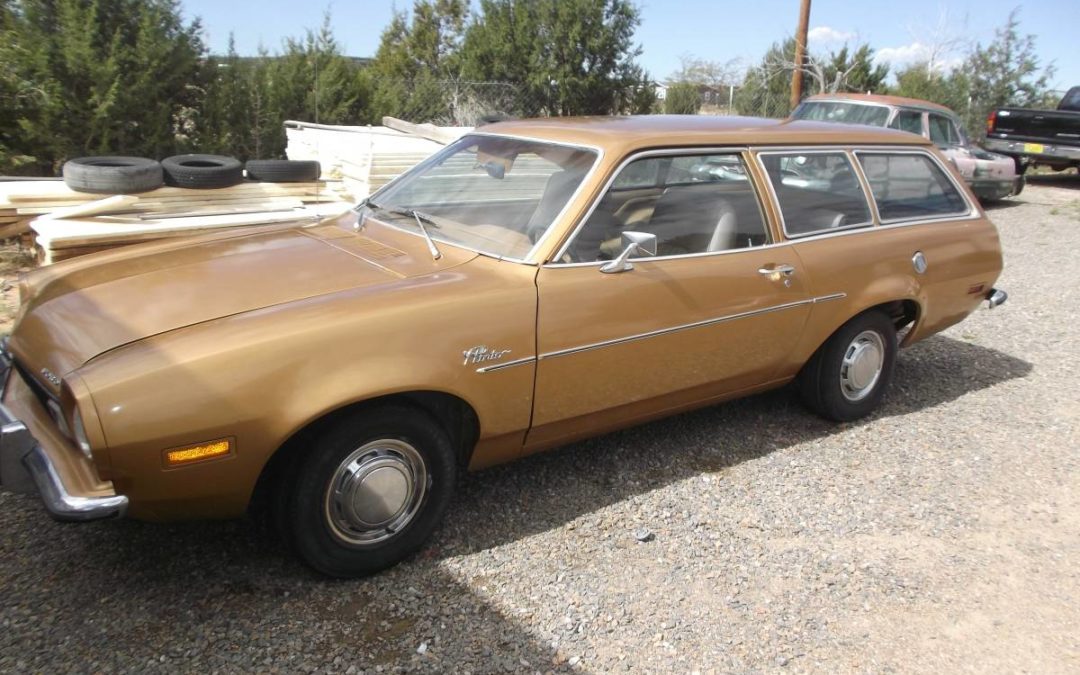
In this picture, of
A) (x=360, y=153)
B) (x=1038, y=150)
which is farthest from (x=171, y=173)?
(x=1038, y=150)

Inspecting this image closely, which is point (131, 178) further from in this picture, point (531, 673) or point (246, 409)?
point (531, 673)

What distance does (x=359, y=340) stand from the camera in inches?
104

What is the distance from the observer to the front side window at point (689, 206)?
3535 mm

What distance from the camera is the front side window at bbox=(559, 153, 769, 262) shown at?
3.54 m

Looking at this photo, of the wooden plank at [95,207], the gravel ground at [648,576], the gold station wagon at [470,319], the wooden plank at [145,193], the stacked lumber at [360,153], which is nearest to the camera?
the gold station wagon at [470,319]

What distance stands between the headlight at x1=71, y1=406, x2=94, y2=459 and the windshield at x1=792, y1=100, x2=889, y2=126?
33.1ft

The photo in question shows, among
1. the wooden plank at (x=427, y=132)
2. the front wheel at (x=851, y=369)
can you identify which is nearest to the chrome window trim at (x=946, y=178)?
the front wheel at (x=851, y=369)

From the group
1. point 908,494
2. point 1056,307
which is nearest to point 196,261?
point 908,494

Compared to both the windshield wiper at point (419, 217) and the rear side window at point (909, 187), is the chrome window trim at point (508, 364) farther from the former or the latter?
the rear side window at point (909, 187)

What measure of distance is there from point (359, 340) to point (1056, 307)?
6.88 m

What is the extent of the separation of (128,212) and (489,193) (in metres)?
4.22

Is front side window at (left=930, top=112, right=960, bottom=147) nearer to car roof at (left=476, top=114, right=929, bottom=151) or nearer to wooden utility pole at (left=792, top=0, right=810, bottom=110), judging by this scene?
wooden utility pole at (left=792, top=0, right=810, bottom=110)

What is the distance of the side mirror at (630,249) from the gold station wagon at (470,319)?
0.02m

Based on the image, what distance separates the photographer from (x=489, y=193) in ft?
11.7
